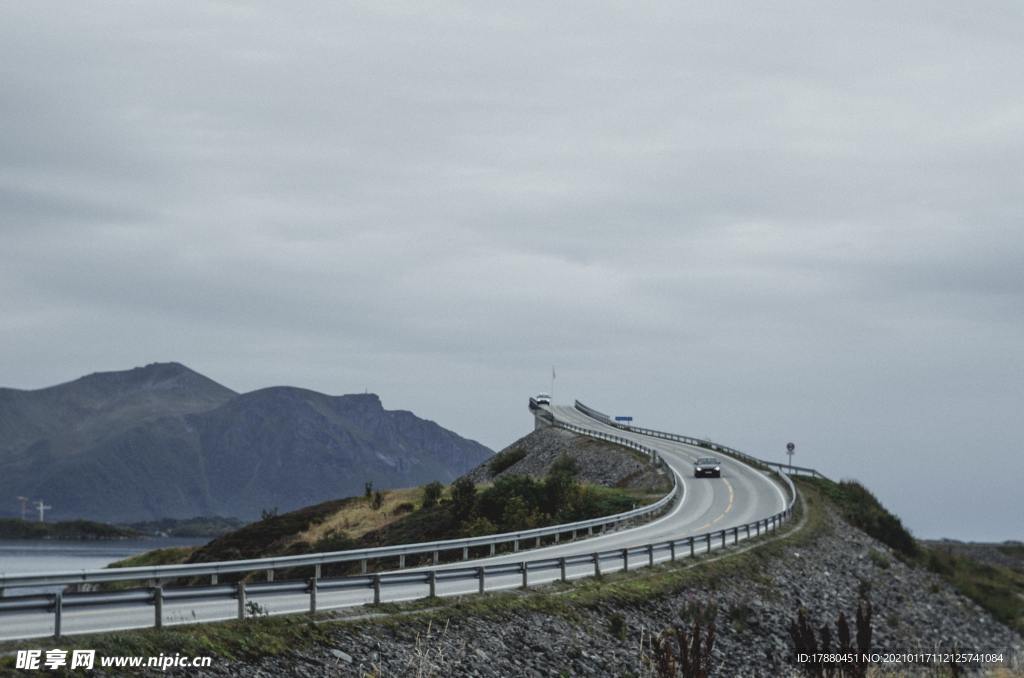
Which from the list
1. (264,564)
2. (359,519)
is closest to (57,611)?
(264,564)

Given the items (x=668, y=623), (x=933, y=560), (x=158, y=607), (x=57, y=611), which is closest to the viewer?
(x=57, y=611)

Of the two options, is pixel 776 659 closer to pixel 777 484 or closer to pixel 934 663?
pixel 934 663

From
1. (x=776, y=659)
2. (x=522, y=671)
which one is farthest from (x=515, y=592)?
(x=776, y=659)

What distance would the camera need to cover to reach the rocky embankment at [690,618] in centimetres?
2583

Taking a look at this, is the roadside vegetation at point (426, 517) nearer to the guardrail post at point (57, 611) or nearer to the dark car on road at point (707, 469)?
the dark car on road at point (707, 469)

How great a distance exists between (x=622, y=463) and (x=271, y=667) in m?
71.5

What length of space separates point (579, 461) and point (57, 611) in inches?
3136

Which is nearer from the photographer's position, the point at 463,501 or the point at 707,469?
the point at 463,501

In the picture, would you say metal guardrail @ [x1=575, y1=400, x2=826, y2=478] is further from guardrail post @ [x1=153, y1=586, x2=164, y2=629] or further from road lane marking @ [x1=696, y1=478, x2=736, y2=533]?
guardrail post @ [x1=153, y1=586, x2=164, y2=629]

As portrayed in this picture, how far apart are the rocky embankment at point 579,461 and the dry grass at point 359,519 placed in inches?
580

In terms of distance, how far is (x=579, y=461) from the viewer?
98.9 metres

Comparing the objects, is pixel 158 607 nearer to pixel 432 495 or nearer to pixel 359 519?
pixel 359 519

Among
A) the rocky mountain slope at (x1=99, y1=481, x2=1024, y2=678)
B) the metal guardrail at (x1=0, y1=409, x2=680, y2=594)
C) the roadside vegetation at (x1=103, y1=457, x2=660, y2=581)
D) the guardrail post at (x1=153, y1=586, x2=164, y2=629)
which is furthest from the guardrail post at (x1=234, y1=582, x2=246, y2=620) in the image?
the roadside vegetation at (x1=103, y1=457, x2=660, y2=581)

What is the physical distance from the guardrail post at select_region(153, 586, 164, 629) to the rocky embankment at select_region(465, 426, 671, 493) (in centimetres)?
5862
